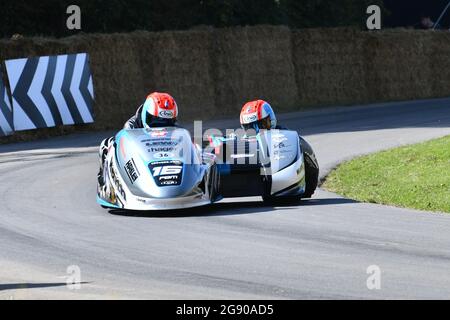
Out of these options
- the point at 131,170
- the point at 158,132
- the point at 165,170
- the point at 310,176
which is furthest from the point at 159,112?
the point at 310,176

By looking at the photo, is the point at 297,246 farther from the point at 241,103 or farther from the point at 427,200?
the point at 241,103

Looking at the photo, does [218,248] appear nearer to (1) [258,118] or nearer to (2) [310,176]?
(2) [310,176]

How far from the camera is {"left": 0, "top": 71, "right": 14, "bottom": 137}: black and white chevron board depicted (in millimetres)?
22094

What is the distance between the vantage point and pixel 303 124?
25188 millimetres

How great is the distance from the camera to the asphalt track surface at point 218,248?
813cm

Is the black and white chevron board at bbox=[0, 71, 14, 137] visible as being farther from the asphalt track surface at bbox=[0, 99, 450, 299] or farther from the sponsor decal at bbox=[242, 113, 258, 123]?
the sponsor decal at bbox=[242, 113, 258, 123]

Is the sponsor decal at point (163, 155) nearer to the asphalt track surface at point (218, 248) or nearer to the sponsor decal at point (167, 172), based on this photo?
the sponsor decal at point (167, 172)

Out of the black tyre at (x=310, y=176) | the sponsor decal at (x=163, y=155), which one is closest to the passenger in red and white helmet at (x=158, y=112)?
the sponsor decal at (x=163, y=155)

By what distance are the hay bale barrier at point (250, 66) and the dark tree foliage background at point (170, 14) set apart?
184cm

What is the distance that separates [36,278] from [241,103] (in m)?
20.3

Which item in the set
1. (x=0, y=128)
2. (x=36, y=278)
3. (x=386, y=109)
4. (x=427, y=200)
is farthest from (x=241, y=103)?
(x=36, y=278)

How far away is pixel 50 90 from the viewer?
23.2m

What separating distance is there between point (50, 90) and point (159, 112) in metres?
10.4

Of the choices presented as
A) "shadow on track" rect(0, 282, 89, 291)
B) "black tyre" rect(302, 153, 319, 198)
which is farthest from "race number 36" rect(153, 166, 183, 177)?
"shadow on track" rect(0, 282, 89, 291)
